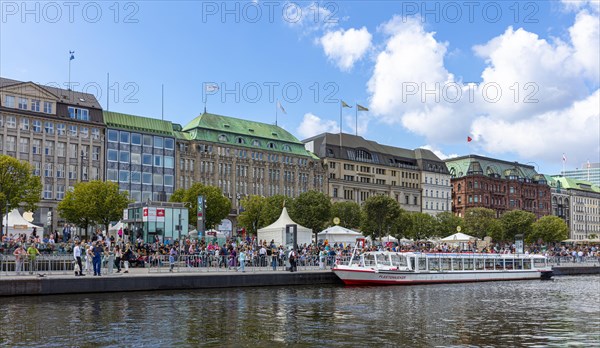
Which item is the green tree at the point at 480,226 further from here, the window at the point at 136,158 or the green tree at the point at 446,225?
the window at the point at 136,158

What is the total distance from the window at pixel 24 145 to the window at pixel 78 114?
320 inches

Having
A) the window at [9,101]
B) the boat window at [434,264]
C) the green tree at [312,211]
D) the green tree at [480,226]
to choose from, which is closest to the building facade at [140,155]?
the window at [9,101]

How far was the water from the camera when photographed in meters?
23.4

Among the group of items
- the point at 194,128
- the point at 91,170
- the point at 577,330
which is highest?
the point at 194,128

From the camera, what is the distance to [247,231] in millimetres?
106750

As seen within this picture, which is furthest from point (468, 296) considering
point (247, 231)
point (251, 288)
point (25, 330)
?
point (247, 231)

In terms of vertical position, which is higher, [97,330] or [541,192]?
[541,192]

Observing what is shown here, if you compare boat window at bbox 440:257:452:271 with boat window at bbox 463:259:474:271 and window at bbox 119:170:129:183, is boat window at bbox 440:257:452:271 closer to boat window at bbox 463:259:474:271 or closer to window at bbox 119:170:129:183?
boat window at bbox 463:259:474:271

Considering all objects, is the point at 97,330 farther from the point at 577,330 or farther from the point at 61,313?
the point at 577,330

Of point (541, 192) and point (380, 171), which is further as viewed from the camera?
point (541, 192)

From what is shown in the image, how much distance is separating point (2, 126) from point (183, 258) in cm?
5665

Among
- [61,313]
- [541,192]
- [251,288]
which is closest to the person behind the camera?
[61,313]

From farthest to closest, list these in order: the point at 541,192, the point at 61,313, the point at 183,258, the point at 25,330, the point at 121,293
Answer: the point at 541,192 < the point at 183,258 < the point at 121,293 < the point at 61,313 < the point at 25,330

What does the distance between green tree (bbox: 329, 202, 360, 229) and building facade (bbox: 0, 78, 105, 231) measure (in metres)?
36.7
